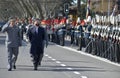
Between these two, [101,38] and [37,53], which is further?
[101,38]

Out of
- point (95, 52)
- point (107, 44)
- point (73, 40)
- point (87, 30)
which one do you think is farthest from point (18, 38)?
point (73, 40)

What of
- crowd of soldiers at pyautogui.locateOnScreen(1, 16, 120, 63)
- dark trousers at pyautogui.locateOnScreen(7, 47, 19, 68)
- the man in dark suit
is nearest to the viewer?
dark trousers at pyautogui.locateOnScreen(7, 47, 19, 68)

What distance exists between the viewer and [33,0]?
8150 centimetres

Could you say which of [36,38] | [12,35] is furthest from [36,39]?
[12,35]

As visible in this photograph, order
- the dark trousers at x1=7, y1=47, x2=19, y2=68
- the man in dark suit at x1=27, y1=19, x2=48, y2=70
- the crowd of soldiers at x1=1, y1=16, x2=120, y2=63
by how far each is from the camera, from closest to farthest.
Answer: the dark trousers at x1=7, y1=47, x2=19, y2=68 < the man in dark suit at x1=27, y1=19, x2=48, y2=70 < the crowd of soldiers at x1=1, y1=16, x2=120, y2=63

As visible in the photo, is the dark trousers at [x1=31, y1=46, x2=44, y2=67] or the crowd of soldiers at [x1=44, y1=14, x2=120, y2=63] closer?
the dark trousers at [x1=31, y1=46, x2=44, y2=67]

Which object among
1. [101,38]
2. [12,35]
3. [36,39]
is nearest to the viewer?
[12,35]

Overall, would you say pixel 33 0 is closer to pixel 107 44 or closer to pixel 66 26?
pixel 66 26

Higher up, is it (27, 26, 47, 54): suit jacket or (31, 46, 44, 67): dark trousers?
(27, 26, 47, 54): suit jacket

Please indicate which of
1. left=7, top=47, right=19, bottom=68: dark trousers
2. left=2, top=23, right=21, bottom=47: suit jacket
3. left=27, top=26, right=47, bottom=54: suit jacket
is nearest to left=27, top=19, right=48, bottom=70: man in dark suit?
left=27, top=26, right=47, bottom=54: suit jacket

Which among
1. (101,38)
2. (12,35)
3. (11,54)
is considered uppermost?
(12,35)

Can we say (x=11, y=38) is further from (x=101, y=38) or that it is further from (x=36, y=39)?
(x=101, y=38)

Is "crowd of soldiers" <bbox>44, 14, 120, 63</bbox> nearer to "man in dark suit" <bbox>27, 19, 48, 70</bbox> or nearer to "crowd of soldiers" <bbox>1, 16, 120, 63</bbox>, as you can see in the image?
"crowd of soldiers" <bbox>1, 16, 120, 63</bbox>

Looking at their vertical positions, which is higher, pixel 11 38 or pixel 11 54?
pixel 11 38
